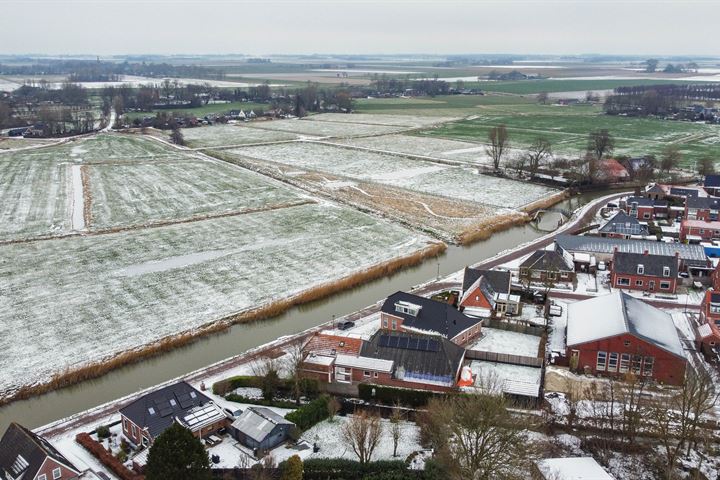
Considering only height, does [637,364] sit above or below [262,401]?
above

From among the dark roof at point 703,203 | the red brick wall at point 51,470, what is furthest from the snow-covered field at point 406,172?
the red brick wall at point 51,470

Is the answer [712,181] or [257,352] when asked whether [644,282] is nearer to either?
[257,352]

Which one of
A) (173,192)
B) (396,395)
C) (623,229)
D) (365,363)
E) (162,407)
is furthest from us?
(173,192)

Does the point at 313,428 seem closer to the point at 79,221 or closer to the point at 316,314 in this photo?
the point at 316,314

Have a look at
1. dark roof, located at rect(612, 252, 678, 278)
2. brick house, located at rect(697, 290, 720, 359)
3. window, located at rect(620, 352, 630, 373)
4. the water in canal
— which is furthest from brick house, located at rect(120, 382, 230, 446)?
dark roof, located at rect(612, 252, 678, 278)

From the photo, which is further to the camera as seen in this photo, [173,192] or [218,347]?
[173,192]

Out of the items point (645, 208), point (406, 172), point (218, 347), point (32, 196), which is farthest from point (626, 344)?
point (32, 196)
